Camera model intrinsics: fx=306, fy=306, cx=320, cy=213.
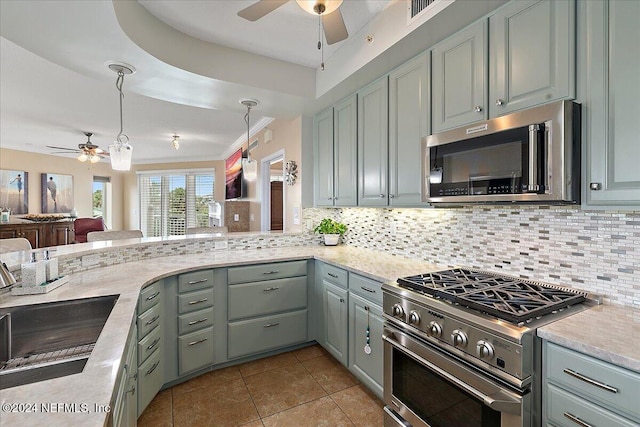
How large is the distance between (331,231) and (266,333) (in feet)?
3.93

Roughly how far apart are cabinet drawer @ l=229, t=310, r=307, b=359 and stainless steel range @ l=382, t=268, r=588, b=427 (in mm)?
1106

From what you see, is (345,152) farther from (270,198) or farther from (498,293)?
(270,198)

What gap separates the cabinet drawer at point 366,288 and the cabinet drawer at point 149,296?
1323mm

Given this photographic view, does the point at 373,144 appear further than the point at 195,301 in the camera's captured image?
Yes

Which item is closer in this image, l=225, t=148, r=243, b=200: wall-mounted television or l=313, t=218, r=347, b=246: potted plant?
l=313, t=218, r=347, b=246: potted plant

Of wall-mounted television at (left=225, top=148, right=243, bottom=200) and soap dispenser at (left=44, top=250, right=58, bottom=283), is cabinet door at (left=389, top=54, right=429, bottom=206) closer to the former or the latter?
soap dispenser at (left=44, top=250, right=58, bottom=283)

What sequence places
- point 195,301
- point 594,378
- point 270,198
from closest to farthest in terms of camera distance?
1. point 594,378
2. point 195,301
3. point 270,198

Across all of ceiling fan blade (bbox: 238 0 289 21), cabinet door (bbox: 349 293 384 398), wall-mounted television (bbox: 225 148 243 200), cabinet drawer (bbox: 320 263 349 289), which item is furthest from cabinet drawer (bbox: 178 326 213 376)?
wall-mounted television (bbox: 225 148 243 200)

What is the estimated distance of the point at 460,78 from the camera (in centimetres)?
173

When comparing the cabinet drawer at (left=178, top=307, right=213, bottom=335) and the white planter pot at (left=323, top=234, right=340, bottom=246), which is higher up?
the white planter pot at (left=323, top=234, right=340, bottom=246)

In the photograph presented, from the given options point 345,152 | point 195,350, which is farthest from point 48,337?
point 345,152

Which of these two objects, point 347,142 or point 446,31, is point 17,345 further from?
point 446,31

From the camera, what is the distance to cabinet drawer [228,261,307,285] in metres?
2.49

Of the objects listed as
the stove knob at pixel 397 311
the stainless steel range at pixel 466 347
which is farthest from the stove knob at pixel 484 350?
the stove knob at pixel 397 311
